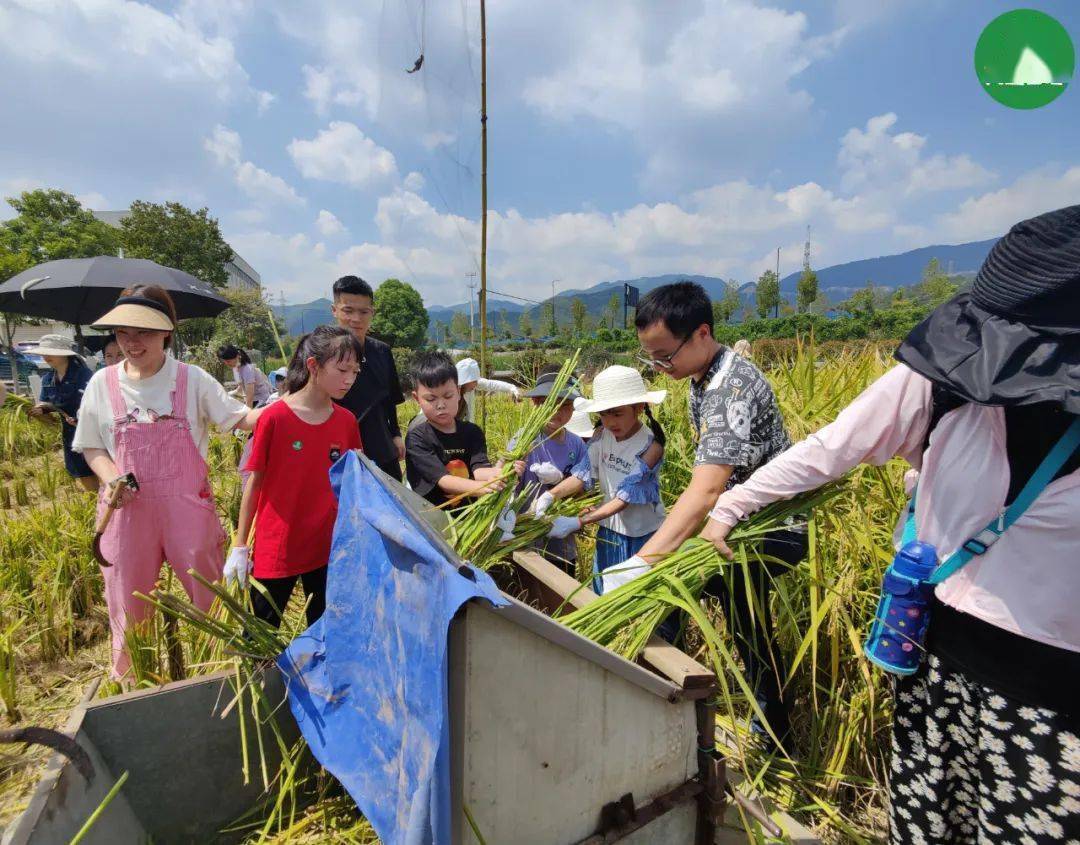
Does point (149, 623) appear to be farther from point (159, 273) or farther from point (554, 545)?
point (159, 273)

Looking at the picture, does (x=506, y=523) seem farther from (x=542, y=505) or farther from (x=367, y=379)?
(x=367, y=379)

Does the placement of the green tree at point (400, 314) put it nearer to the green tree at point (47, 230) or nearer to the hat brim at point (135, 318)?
the green tree at point (47, 230)

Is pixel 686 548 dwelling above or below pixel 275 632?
above

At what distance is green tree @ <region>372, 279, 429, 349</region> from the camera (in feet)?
193

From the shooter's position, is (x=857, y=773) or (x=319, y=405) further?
(x=319, y=405)

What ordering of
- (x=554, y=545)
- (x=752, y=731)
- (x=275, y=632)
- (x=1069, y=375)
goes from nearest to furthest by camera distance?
1. (x=1069, y=375)
2. (x=275, y=632)
3. (x=752, y=731)
4. (x=554, y=545)

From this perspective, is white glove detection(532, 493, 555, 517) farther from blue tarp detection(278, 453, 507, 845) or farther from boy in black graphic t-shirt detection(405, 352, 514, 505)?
blue tarp detection(278, 453, 507, 845)

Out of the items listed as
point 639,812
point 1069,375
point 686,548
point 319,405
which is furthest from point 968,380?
point 319,405

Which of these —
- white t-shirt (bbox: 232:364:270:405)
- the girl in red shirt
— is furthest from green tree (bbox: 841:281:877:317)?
the girl in red shirt

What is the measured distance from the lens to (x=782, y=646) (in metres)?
2.19

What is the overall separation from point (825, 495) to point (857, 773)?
120cm

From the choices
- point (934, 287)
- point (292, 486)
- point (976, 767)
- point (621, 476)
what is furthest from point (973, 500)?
point (934, 287)

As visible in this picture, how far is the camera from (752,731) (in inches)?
82.3

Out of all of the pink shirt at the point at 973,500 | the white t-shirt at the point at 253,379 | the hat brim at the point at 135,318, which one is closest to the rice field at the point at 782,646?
the pink shirt at the point at 973,500
